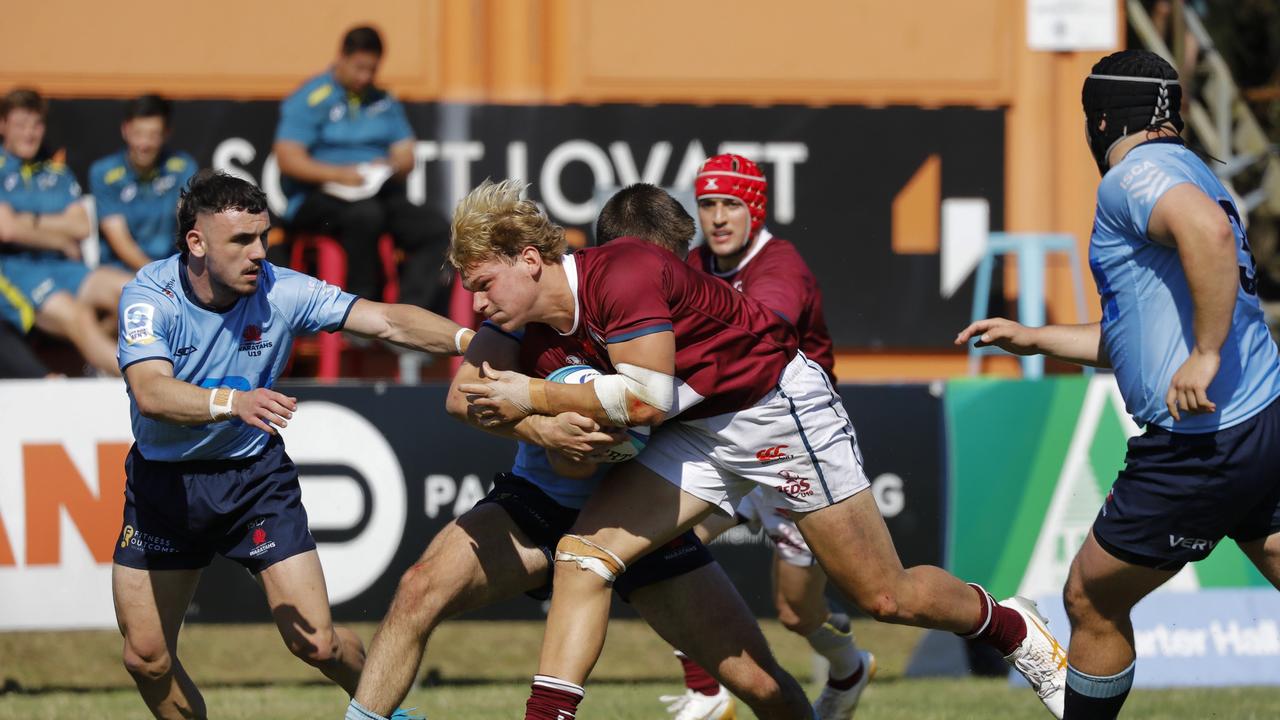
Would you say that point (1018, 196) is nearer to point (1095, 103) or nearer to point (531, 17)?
point (531, 17)

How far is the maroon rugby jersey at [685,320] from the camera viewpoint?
4855mm

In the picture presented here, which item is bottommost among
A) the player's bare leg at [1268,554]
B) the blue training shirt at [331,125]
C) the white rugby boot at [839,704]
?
the white rugby boot at [839,704]

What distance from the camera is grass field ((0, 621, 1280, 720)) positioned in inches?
286

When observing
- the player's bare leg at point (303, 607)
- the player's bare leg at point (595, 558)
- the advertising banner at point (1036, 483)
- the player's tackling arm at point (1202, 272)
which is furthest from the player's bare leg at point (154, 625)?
the advertising banner at point (1036, 483)

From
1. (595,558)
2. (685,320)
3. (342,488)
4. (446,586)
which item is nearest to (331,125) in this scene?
(342,488)

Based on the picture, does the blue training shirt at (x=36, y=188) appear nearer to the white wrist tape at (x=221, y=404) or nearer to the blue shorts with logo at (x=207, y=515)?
the blue shorts with logo at (x=207, y=515)

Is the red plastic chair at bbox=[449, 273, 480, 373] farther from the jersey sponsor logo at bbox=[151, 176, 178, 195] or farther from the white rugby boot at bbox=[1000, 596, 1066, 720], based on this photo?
the white rugby boot at bbox=[1000, 596, 1066, 720]

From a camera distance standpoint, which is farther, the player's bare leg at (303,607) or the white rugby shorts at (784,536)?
the white rugby shorts at (784,536)

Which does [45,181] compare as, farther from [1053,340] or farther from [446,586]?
[1053,340]

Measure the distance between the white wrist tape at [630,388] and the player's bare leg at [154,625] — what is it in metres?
1.80

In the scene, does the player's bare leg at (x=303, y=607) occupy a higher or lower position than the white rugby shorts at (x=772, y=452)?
lower

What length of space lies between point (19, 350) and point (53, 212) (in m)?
0.85

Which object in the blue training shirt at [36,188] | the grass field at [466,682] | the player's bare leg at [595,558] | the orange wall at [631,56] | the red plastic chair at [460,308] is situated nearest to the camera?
the player's bare leg at [595,558]

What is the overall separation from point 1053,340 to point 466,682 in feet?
13.2
